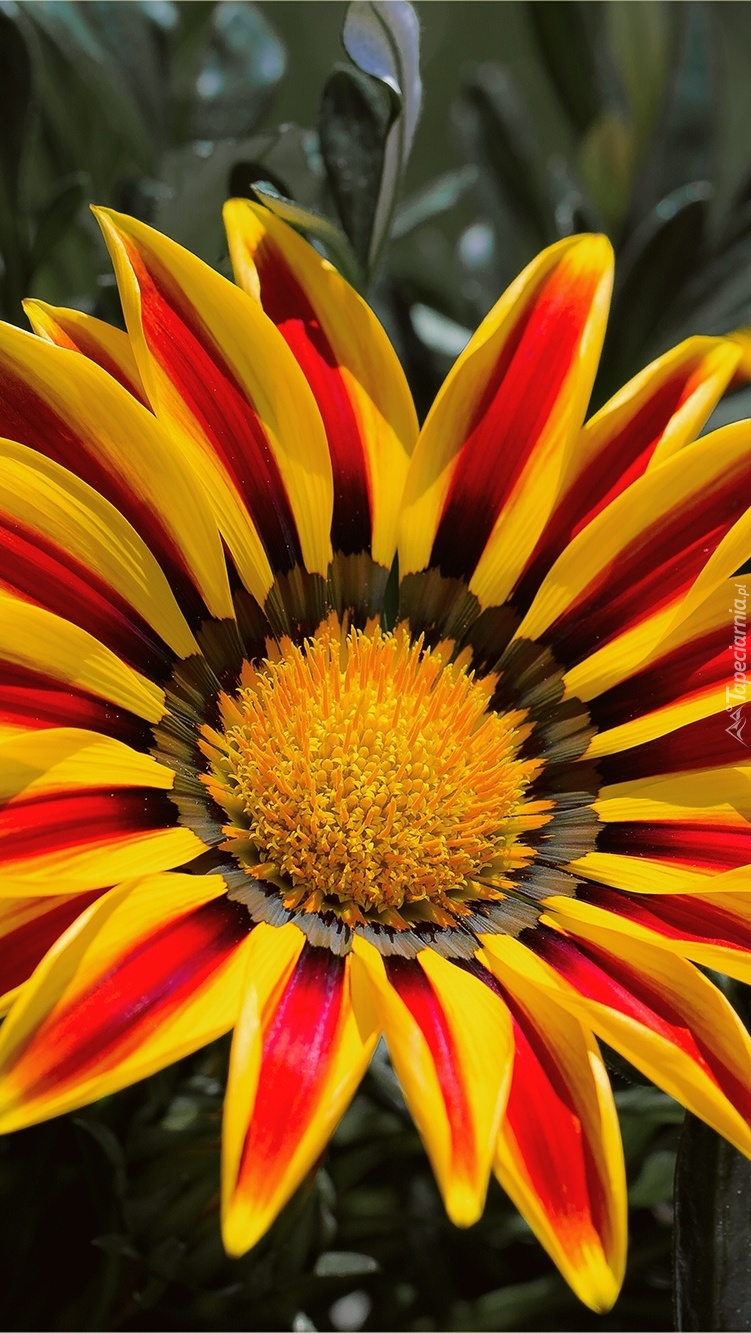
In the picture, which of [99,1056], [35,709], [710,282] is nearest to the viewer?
[99,1056]

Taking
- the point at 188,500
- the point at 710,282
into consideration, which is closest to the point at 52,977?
the point at 188,500

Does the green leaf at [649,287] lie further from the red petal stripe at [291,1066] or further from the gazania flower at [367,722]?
the red petal stripe at [291,1066]

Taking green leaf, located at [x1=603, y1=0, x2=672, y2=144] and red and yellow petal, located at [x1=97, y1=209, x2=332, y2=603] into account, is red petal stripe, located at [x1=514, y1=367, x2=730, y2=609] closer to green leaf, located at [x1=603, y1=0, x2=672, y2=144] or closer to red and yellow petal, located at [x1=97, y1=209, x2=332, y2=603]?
red and yellow petal, located at [x1=97, y1=209, x2=332, y2=603]

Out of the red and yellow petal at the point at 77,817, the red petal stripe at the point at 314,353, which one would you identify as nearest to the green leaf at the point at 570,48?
the red petal stripe at the point at 314,353

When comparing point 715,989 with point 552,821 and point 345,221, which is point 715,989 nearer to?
point 552,821

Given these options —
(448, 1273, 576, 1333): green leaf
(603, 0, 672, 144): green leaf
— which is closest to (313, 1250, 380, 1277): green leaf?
(448, 1273, 576, 1333): green leaf
